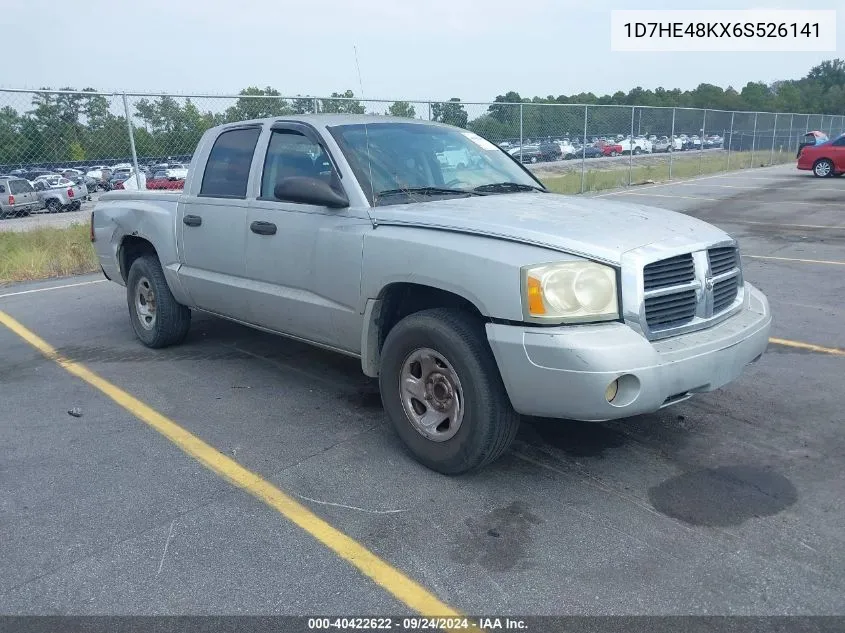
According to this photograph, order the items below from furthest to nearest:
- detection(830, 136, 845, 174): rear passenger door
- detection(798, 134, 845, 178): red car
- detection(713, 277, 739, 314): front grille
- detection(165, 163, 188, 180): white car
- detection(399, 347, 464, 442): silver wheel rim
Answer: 1. detection(798, 134, 845, 178): red car
2. detection(830, 136, 845, 174): rear passenger door
3. detection(165, 163, 188, 180): white car
4. detection(713, 277, 739, 314): front grille
5. detection(399, 347, 464, 442): silver wheel rim

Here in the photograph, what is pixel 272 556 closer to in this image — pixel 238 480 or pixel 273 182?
pixel 238 480

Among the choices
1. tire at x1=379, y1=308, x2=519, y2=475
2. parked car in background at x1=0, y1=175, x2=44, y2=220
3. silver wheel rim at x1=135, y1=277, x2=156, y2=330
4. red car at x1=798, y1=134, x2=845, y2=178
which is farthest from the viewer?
red car at x1=798, y1=134, x2=845, y2=178

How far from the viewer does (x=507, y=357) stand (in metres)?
3.30

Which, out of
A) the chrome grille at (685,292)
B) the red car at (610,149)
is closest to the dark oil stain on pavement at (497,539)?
the chrome grille at (685,292)

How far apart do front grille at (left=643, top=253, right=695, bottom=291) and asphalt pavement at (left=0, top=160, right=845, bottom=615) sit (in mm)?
990

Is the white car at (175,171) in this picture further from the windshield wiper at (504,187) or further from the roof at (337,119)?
the windshield wiper at (504,187)

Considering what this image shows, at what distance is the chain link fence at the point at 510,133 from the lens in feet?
35.3

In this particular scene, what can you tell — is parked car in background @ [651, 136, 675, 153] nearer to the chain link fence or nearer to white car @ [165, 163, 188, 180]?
the chain link fence

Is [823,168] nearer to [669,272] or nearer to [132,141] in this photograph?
[132,141]

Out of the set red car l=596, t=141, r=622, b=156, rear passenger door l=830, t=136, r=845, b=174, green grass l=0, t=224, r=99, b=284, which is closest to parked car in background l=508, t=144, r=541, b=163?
Result: red car l=596, t=141, r=622, b=156

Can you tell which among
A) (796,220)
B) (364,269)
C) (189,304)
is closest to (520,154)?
(796,220)

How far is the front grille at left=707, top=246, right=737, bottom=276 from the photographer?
3777mm

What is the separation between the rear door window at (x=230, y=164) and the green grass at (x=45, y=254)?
5.57 m

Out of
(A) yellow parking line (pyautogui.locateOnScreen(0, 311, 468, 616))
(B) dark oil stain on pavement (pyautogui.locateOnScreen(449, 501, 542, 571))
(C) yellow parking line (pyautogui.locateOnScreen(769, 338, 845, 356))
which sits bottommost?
(C) yellow parking line (pyautogui.locateOnScreen(769, 338, 845, 356))
